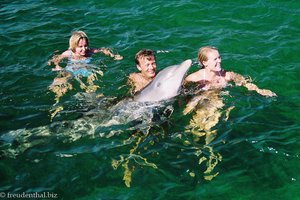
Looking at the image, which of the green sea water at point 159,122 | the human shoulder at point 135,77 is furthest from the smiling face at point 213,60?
the human shoulder at point 135,77

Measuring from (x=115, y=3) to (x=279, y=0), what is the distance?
547 centimetres

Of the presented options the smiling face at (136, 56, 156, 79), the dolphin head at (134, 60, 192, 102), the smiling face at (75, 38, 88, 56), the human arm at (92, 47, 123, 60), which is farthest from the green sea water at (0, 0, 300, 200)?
the smiling face at (136, 56, 156, 79)

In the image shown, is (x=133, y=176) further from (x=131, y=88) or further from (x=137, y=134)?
(x=131, y=88)

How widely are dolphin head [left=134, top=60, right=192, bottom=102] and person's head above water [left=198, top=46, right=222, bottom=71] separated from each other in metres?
0.79

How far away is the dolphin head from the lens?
7867 mm

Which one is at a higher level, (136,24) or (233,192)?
(136,24)

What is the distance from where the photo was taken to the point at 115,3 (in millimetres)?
14055

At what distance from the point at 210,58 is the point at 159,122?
1.73 m

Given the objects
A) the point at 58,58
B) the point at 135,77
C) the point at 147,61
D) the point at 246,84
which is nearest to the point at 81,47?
the point at 58,58

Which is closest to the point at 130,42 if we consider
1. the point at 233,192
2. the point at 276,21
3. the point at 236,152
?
the point at 276,21

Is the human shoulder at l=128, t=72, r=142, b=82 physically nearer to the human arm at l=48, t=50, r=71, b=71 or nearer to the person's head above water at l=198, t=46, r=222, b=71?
the person's head above water at l=198, t=46, r=222, b=71

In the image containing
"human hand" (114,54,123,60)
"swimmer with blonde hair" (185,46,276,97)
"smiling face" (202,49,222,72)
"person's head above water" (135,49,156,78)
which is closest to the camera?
"smiling face" (202,49,222,72)

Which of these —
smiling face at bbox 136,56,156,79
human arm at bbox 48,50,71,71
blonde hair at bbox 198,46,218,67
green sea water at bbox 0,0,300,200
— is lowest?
green sea water at bbox 0,0,300,200

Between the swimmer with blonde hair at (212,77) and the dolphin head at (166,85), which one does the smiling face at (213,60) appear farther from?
the dolphin head at (166,85)
